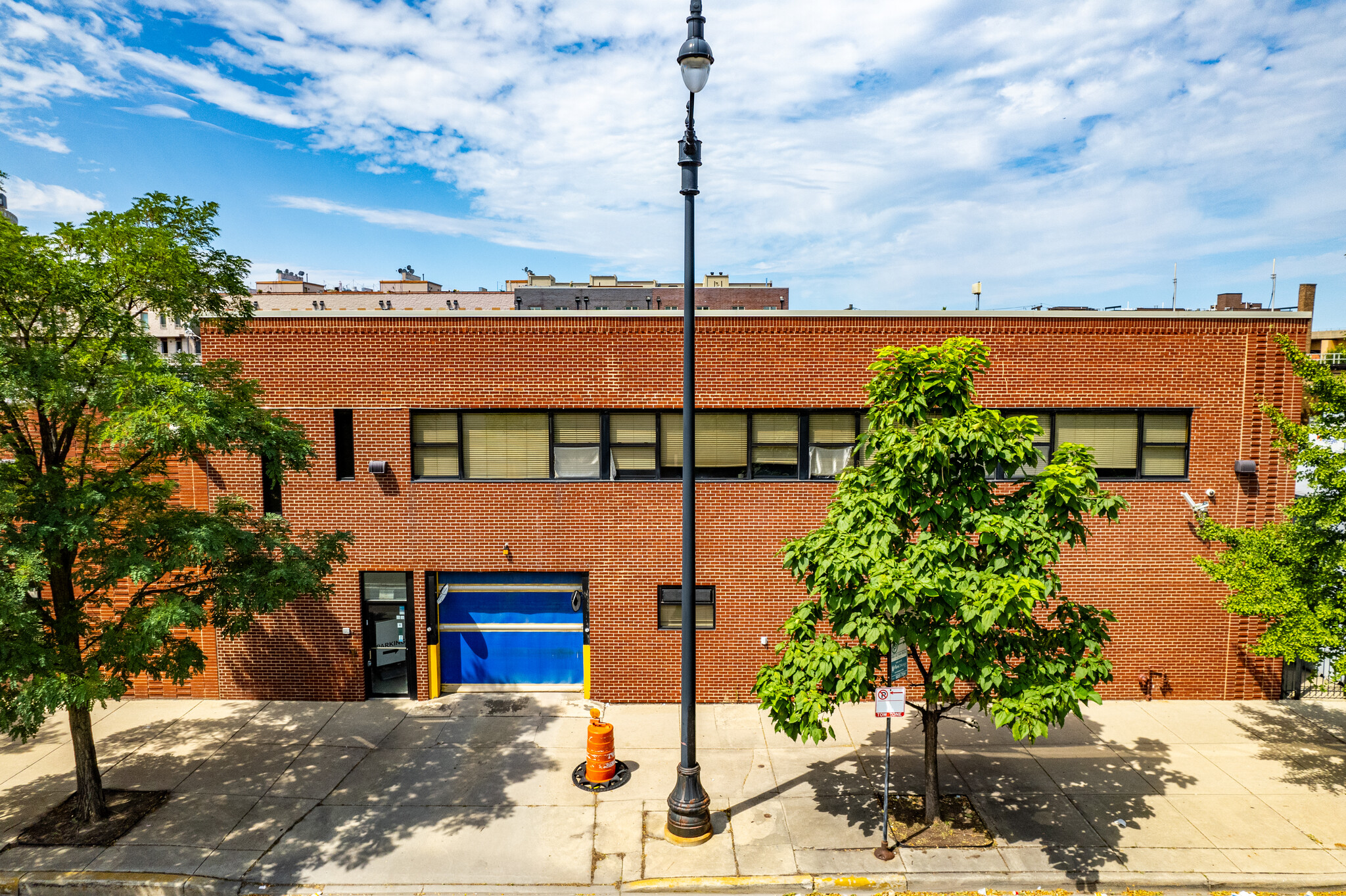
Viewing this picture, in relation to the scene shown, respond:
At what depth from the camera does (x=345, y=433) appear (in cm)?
1316

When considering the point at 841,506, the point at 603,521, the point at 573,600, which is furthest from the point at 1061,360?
the point at 573,600

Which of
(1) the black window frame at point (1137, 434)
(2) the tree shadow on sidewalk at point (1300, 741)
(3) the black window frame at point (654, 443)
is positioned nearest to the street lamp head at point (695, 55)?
(3) the black window frame at point (654, 443)

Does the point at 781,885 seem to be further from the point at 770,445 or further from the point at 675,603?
the point at 770,445

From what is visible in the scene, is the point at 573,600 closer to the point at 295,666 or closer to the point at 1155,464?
the point at 295,666

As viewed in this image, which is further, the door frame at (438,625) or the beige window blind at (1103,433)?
the door frame at (438,625)

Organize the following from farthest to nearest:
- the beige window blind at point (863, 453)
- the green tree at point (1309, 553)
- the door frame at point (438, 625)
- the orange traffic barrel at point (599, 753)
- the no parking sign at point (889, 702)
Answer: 1. the door frame at point (438, 625)
2. the beige window blind at point (863, 453)
3. the orange traffic barrel at point (599, 753)
4. the green tree at point (1309, 553)
5. the no parking sign at point (889, 702)

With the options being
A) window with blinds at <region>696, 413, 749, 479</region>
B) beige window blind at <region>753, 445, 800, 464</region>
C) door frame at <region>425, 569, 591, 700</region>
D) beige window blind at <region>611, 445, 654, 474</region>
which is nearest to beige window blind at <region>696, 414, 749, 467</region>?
window with blinds at <region>696, 413, 749, 479</region>

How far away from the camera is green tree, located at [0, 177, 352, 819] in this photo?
7727 mm

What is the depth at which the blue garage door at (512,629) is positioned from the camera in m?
13.4

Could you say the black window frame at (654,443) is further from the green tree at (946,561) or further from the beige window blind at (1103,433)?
the green tree at (946,561)

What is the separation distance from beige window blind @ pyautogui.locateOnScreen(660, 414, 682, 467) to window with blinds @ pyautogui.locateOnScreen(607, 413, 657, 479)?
0.04m

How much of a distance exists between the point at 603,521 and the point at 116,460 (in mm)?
7179

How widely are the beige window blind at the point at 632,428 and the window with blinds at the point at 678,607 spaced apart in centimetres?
277

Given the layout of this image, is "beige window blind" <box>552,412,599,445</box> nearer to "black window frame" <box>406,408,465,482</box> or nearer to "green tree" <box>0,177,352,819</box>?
"black window frame" <box>406,408,465,482</box>
